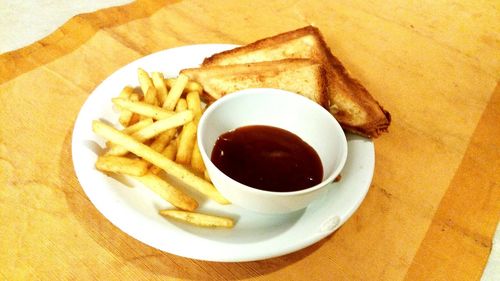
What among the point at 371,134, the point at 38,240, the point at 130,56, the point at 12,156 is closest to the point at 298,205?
the point at 371,134

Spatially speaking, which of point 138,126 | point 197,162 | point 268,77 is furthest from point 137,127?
point 268,77

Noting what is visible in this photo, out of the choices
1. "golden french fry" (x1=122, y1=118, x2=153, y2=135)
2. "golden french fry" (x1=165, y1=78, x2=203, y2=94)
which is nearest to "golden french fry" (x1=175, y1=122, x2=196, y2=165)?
"golden french fry" (x1=122, y1=118, x2=153, y2=135)

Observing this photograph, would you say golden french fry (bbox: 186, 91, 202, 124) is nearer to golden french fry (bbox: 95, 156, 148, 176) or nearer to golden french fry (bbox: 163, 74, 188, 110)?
golden french fry (bbox: 163, 74, 188, 110)

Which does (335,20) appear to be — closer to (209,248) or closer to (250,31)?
(250,31)

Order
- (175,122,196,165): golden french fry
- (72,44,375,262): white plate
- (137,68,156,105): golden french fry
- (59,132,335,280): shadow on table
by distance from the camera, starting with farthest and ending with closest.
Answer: (137,68,156,105): golden french fry < (175,122,196,165): golden french fry < (59,132,335,280): shadow on table < (72,44,375,262): white plate

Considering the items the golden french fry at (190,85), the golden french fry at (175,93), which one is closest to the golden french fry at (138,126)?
the golden french fry at (175,93)

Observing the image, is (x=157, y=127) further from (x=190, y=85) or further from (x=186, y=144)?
(x=190, y=85)

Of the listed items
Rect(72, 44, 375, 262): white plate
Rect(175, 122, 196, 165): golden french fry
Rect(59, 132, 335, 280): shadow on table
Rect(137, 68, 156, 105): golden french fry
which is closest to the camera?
Rect(72, 44, 375, 262): white plate
